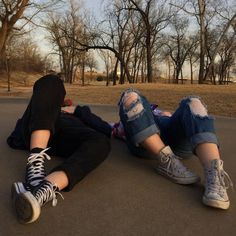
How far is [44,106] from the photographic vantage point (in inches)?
110

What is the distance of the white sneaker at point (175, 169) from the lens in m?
2.73

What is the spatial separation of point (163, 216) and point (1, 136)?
2.51 m

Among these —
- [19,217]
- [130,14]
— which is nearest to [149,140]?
[19,217]

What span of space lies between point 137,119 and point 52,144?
0.79 metres

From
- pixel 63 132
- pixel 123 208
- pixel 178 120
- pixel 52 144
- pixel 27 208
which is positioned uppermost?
pixel 178 120

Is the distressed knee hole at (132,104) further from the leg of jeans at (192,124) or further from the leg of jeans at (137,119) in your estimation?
the leg of jeans at (192,124)

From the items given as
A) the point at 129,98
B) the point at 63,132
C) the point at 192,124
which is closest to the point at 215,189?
the point at 192,124

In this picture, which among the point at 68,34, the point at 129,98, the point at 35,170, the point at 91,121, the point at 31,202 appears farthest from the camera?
the point at 68,34

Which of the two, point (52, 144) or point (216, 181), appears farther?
point (52, 144)

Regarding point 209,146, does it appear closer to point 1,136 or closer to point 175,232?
point 175,232

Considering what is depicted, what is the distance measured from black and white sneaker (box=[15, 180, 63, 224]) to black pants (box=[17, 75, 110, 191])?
24cm

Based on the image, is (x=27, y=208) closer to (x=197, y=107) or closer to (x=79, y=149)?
(x=79, y=149)

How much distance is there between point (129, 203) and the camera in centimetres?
253

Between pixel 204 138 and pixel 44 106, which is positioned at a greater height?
pixel 44 106
